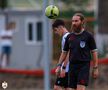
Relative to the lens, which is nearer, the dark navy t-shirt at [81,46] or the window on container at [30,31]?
the dark navy t-shirt at [81,46]

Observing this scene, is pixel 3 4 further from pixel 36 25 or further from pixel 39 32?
pixel 39 32

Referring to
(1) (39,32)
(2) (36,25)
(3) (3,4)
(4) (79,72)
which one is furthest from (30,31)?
(4) (79,72)

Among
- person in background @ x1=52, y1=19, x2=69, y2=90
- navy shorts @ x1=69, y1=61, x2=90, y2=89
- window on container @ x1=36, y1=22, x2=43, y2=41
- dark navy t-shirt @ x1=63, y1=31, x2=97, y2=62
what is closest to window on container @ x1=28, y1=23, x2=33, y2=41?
window on container @ x1=36, y1=22, x2=43, y2=41

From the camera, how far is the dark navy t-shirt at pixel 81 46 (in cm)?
1560

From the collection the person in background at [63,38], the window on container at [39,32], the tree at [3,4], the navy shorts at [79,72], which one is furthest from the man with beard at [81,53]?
the tree at [3,4]

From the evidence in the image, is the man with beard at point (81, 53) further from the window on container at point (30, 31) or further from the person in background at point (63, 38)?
the window on container at point (30, 31)

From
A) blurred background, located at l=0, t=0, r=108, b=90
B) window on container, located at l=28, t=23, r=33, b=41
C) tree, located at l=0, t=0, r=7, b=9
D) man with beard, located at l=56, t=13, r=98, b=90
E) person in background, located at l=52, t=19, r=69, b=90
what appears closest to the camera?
man with beard, located at l=56, t=13, r=98, b=90

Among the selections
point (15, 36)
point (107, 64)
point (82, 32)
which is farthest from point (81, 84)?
point (15, 36)

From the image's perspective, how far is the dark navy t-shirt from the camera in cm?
1560

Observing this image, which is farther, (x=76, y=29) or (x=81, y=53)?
(x=81, y=53)

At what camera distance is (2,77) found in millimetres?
29125

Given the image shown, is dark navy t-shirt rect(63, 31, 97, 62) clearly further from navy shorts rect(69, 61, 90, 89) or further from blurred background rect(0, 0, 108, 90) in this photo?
blurred background rect(0, 0, 108, 90)

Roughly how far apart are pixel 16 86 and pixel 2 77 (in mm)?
1118

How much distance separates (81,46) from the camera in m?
15.6
